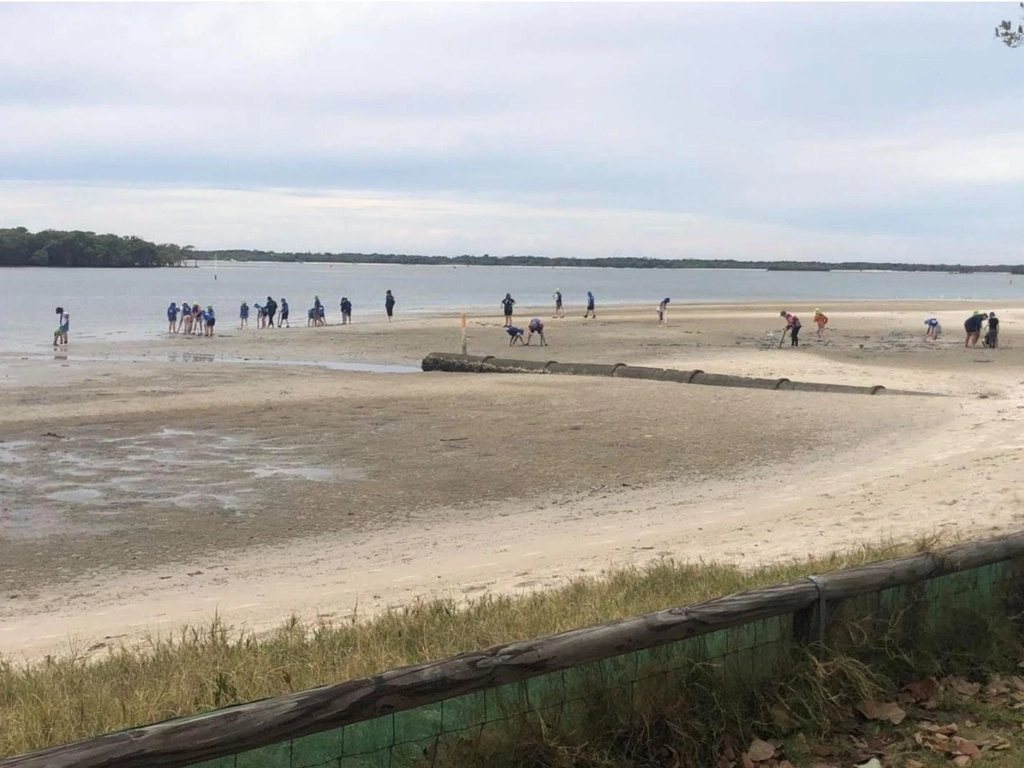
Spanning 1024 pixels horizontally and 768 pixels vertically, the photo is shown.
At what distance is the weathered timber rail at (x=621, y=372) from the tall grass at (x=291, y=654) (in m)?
16.7

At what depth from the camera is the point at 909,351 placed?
36500 millimetres

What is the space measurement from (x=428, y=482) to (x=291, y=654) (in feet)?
29.5

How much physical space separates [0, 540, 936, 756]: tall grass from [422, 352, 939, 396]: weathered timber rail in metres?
16.7

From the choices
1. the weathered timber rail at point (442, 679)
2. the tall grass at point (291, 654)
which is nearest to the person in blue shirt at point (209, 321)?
the tall grass at point (291, 654)

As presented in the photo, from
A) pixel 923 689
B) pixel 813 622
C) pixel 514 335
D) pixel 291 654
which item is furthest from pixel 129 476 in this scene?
pixel 514 335

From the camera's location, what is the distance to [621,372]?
2733 cm

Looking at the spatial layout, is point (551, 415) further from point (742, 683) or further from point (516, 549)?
point (742, 683)

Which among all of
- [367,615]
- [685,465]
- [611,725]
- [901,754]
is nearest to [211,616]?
[367,615]

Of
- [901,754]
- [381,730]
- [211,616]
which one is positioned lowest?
[211,616]

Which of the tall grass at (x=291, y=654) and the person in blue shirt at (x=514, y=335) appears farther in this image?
the person in blue shirt at (x=514, y=335)

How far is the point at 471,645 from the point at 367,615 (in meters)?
2.49

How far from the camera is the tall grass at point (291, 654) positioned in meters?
4.62

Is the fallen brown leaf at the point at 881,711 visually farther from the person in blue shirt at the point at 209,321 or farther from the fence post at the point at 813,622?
the person in blue shirt at the point at 209,321

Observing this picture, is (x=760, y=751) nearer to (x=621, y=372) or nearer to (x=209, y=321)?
(x=621, y=372)
